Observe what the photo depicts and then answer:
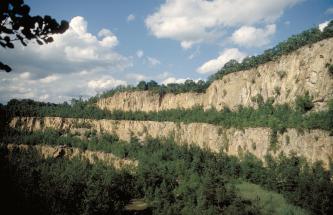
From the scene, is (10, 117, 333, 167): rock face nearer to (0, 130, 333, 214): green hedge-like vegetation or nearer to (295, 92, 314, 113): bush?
(0, 130, 333, 214): green hedge-like vegetation

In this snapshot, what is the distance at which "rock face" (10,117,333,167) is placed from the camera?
174ft

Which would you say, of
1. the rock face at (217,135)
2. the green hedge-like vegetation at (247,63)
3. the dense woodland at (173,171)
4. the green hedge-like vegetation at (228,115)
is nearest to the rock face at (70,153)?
the dense woodland at (173,171)

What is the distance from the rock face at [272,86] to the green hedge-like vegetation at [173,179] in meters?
14.8

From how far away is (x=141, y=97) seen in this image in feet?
351

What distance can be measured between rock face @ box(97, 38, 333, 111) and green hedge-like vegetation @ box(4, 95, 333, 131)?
2391mm

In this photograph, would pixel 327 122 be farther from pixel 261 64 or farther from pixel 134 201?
pixel 134 201

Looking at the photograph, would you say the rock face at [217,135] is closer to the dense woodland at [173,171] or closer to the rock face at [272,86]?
the dense woodland at [173,171]

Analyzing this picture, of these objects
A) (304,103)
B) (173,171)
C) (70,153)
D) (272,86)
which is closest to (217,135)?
(173,171)

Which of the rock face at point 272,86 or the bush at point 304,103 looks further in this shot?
the rock face at point 272,86

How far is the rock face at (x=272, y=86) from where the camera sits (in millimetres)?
60250

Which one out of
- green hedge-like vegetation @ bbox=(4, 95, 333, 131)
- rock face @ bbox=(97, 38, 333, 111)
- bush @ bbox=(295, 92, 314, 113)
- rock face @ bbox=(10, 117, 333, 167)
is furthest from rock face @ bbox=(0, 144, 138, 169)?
bush @ bbox=(295, 92, 314, 113)

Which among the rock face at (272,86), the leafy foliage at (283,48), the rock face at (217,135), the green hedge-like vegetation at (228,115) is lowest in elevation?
the rock face at (217,135)

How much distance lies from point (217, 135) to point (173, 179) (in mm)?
19093

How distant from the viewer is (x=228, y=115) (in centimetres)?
7700
